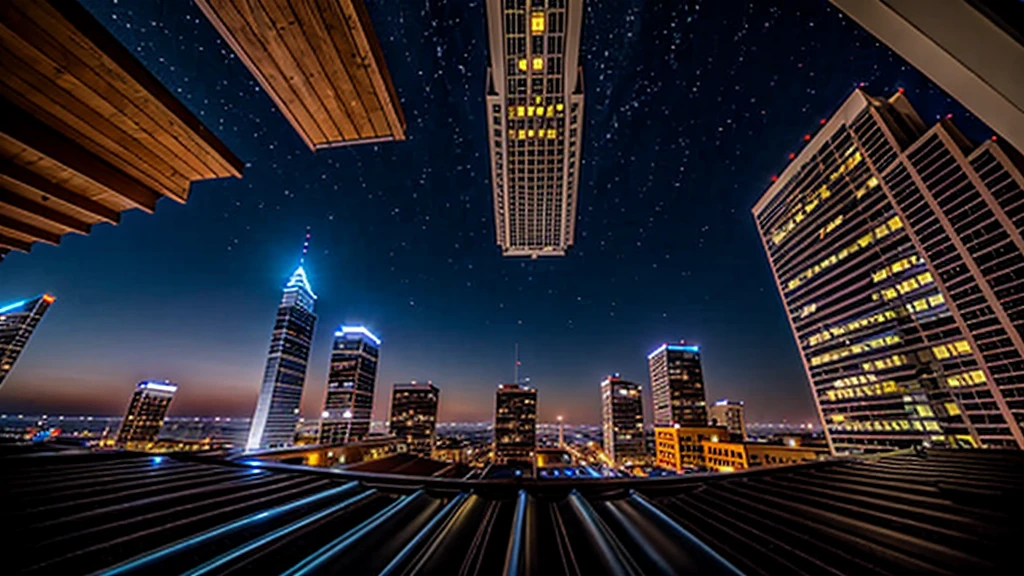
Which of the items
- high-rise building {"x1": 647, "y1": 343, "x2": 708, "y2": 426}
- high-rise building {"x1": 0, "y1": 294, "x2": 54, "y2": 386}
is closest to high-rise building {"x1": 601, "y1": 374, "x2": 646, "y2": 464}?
high-rise building {"x1": 647, "y1": 343, "x2": 708, "y2": 426}

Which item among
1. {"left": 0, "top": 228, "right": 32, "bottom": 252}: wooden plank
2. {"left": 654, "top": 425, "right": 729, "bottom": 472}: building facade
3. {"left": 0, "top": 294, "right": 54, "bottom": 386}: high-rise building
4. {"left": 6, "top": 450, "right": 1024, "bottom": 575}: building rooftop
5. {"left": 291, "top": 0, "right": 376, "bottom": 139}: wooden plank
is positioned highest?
{"left": 0, "top": 294, "right": 54, "bottom": 386}: high-rise building

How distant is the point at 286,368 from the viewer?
8319cm

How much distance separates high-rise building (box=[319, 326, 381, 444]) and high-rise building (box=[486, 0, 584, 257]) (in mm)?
68562

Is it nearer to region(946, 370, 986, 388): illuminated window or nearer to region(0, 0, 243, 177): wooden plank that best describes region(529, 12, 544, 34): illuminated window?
region(0, 0, 243, 177): wooden plank

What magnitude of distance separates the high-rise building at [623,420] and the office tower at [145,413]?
118954 millimetres

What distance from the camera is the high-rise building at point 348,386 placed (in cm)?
8550

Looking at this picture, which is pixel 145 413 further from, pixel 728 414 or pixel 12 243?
pixel 728 414

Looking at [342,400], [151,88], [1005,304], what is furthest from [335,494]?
[342,400]

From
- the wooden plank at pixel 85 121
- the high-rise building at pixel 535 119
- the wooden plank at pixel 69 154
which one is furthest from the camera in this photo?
the high-rise building at pixel 535 119

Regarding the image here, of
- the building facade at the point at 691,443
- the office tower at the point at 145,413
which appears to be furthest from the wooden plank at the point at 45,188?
the office tower at the point at 145,413

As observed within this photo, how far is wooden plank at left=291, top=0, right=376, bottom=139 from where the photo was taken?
171 inches

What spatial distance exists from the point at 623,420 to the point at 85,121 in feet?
336

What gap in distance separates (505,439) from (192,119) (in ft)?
310

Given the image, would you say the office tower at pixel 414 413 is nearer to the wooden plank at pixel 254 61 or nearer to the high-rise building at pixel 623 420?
the high-rise building at pixel 623 420
